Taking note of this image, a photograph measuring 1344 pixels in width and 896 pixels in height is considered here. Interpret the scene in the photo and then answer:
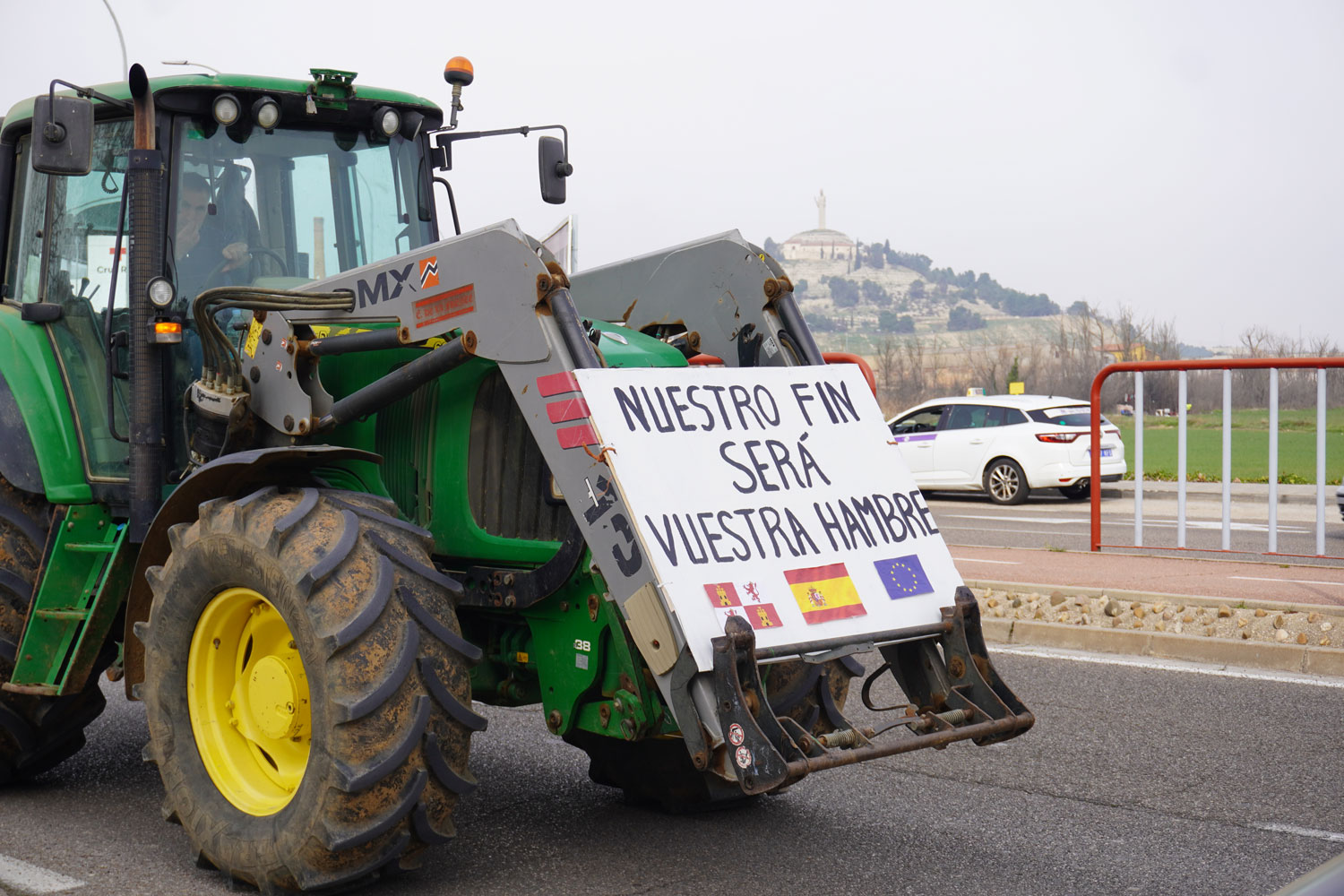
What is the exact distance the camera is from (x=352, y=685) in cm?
386

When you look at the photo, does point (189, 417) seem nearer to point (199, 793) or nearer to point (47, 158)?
point (47, 158)

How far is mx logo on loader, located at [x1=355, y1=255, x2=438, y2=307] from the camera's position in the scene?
14.5 feet

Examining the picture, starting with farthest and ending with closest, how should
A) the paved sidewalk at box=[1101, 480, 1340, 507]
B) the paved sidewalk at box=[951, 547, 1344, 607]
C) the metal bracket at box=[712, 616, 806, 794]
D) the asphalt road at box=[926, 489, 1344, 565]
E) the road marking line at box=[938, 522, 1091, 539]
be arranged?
1. the paved sidewalk at box=[1101, 480, 1340, 507]
2. the road marking line at box=[938, 522, 1091, 539]
3. the asphalt road at box=[926, 489, 1344, 565]
4. the paved sidewalk at box=[951, 547, 1344, 607]
5. the metal bracket at box=[712, 616, 806, 794]

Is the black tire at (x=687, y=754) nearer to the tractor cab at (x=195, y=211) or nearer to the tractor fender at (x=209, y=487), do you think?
the tractor fender at (x=209, y=487)

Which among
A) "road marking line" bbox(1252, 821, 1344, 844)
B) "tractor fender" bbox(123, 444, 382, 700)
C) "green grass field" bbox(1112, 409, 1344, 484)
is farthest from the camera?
"green grass field" bbox(1112, 409, 1344, 484)

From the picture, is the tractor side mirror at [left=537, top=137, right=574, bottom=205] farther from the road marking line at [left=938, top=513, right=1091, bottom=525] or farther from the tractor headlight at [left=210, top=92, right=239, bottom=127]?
the road marking line at [left=938, top=513, right=1091, bottom=525]

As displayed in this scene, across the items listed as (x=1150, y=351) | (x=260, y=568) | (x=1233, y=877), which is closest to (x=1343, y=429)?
(x=1233, y=877)

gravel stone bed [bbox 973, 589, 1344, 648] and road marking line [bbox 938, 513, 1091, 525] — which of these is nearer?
gravel stone bed [bbox 973, 589, 1344, 648]

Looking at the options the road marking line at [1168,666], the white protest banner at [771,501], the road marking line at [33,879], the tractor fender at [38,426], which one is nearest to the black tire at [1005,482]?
the road marking line at [1168,666]

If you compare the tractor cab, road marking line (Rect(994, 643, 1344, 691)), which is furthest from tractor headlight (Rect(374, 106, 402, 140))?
road marking line (Rect(994, 643, 1344, 691))

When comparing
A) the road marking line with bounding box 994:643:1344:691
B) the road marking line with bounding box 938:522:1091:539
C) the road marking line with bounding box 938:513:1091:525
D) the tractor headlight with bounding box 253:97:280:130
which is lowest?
the road marking line with bounding box 938:513:1091:525

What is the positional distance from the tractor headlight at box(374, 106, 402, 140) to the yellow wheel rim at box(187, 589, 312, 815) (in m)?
2.26

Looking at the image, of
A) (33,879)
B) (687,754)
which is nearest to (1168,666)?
(687,754)

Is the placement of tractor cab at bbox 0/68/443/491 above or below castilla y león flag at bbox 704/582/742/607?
above
